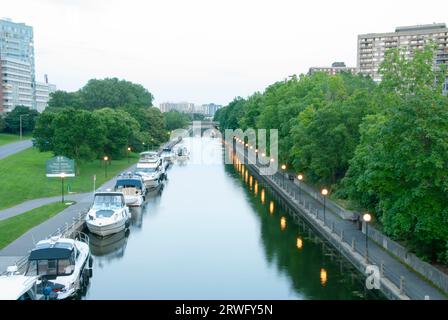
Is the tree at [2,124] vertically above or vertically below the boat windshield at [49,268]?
above

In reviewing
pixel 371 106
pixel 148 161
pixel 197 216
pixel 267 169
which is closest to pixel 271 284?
pixel 197 216

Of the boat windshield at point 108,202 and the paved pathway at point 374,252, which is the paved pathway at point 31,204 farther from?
the paved pathway at point 374,252

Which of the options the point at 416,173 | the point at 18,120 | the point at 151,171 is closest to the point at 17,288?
the point at 416,173

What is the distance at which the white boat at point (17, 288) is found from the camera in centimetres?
1795

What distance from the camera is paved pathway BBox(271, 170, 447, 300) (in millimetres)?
22928

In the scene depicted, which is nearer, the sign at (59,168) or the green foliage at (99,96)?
the sign at (59,168)

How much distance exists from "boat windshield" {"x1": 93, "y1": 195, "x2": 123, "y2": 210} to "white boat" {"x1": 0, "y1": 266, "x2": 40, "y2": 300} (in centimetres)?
1940

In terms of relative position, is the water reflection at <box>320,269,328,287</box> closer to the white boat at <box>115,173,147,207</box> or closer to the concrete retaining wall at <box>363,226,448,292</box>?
the concrete retaining wall at <box>363,226,448,292</box>

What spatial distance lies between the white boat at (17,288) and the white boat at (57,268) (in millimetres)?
2945

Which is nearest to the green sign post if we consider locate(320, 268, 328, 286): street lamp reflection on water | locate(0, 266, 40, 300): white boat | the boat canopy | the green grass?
the green grass

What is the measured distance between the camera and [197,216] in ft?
152

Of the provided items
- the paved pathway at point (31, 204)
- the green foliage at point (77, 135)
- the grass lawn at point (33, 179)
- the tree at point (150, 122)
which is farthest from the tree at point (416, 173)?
the tree at point (150, 122)

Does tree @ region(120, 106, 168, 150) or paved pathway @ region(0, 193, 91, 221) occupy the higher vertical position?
tree @ region(120, 106, 168, 150)

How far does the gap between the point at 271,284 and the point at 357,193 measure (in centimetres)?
1050
